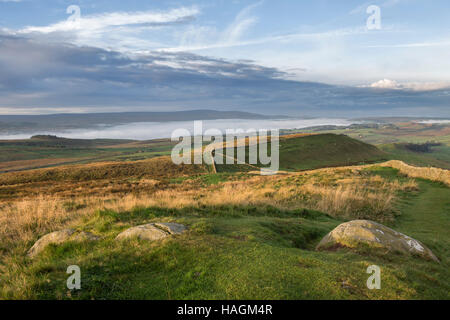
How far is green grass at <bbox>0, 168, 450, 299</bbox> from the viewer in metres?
4.88

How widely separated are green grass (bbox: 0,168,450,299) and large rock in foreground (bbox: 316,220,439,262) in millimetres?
410

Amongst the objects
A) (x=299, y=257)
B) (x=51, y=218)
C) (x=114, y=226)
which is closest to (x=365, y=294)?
(x=299, y=257)

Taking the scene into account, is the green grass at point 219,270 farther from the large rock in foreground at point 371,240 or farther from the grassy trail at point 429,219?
the grassy trail at point 429,219

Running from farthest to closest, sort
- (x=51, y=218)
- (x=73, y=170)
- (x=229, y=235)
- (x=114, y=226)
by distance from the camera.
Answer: (x=73, y=170), (x=51, y=218), (x=114, y=226), (x=229, y=235)

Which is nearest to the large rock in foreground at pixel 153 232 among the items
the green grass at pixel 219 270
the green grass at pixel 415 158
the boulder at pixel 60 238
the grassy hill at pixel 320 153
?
the green grass at pixel 219 270

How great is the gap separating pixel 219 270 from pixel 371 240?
14.7 feet

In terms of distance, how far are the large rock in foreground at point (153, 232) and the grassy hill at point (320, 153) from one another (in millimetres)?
46761

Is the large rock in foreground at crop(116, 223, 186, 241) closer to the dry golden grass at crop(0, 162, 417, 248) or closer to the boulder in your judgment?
the boulder
